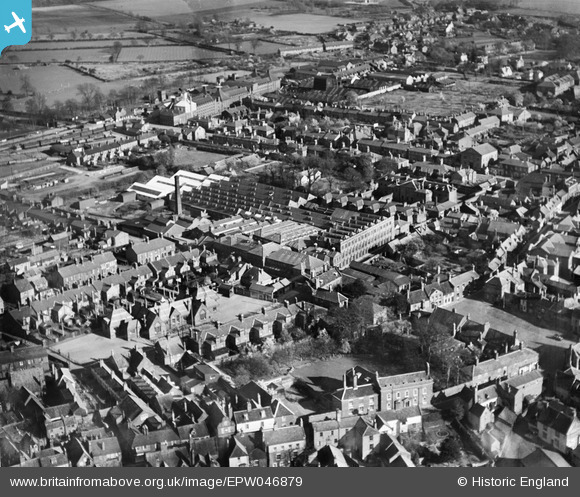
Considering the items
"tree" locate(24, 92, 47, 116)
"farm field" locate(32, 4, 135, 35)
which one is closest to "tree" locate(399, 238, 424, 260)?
"tree" locate(24, 92, 47, 116)

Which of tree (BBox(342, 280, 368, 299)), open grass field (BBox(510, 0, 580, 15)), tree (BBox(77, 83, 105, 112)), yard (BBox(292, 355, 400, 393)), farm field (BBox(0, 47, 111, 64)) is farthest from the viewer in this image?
farm field (BBox(0, 47, 111, 64))

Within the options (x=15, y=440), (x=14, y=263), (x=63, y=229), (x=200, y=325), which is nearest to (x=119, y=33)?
(x=63, y=229)

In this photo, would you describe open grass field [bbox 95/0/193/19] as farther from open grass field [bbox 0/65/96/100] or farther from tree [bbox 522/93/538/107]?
tree [bbox 522/93/538/107]

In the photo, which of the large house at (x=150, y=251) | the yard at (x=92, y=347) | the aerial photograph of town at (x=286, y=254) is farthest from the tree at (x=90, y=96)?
the yard at (x=92, y=347)

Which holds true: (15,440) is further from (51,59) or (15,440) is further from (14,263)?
(51,59)

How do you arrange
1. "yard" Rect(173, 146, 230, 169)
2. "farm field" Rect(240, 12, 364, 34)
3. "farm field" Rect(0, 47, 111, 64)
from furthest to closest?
1. "farm field" Rect(240, 12, 364, 34)
2. "farm field" Rect(0, 47, 111, 64)
3. "yard" Rect(173, 146, 230, 169)
